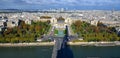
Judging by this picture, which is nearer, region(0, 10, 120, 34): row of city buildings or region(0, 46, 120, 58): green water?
region(0, 46, 120, 58): green water

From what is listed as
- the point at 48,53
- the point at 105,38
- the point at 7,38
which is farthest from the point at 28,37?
the point at 105,38

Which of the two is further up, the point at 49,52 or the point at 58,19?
the point at 49,52

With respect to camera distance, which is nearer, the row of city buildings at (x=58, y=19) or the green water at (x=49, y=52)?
the green water at (x=49, y=52)

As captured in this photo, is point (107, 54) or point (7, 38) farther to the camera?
point (7, 38)

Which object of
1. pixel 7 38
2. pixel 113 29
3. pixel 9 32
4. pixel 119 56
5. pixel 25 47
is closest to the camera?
pixel 119 56

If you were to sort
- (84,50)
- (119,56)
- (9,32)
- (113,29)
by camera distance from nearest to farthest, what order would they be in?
(119,56)
(84,50)
(9,32)
(113,29)

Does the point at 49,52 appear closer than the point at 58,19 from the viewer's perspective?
Yes

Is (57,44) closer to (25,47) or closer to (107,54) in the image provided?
(25,47)

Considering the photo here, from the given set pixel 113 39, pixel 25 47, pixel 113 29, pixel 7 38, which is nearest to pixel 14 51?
pixel 25 47
